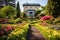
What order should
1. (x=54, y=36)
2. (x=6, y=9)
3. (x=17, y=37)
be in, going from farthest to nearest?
(x=6, y=9), (x=54, y=36), (x=17, y=37)

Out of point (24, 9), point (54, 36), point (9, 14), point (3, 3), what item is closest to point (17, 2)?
point (3, 3)

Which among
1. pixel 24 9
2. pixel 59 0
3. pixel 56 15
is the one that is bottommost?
pixel 24 9

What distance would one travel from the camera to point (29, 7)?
343 feet

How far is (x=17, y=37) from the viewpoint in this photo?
11.1m

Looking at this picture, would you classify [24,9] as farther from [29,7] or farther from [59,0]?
[59,0]

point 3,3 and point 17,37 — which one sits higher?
point 17,37

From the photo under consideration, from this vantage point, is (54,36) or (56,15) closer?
(54,36)

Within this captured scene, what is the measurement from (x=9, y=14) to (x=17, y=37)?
154 ft

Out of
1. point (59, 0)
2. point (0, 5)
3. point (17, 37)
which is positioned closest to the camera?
point (17, 37)

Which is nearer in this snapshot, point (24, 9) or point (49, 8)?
Result: point (49, 8)

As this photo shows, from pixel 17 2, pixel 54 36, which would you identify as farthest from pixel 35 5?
pixel 54 36

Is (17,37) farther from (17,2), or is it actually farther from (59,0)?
(17,2)

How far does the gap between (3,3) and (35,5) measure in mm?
34770

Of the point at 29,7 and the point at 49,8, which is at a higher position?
the point at 49,8
